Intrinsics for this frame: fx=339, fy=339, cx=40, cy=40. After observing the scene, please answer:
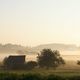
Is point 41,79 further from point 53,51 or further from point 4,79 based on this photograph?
point 53,51

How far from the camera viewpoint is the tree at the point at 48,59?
106 meters

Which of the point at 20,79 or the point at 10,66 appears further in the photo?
the point at 10,66

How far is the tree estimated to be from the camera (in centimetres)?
10612

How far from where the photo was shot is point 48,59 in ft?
350

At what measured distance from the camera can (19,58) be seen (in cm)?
10612

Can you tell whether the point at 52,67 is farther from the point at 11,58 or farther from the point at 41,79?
the point at 41,79

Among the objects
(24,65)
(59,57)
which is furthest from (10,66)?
(59,57)

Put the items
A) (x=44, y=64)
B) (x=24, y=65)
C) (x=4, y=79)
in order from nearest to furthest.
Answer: (x=4, y=79), (x=24, y=65), (x=44, y=64)

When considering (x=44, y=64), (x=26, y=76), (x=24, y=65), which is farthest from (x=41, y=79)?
(x=44, y=64)

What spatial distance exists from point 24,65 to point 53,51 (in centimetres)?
1614

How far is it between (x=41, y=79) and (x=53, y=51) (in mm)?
61953

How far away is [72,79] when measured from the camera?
1944 inches

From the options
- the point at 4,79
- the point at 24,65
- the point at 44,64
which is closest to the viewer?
the point at 4,79

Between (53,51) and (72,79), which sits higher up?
(53,51)
